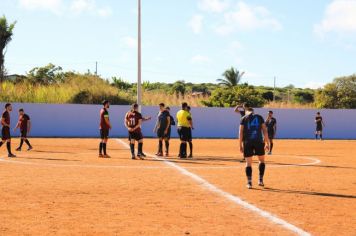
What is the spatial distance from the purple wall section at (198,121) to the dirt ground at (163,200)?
72.6ft

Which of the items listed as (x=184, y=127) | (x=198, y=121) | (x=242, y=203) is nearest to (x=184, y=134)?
(x=184, y=127)

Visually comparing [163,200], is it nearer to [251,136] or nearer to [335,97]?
[251,136]

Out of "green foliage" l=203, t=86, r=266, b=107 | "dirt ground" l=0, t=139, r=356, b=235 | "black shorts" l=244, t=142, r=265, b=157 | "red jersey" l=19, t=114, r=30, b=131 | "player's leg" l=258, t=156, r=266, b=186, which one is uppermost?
"green foliage" l=203, t=86, r=266, b=107

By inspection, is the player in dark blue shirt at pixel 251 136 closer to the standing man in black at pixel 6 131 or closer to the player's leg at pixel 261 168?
the player's leg at pixel 261 168

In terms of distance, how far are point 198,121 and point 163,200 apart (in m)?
31.2

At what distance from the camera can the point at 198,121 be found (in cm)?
4106

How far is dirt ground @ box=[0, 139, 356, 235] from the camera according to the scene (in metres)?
7.59

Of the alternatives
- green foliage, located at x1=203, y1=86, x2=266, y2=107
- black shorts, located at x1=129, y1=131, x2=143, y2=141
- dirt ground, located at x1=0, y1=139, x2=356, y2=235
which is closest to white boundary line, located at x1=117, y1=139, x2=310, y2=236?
dirt ground, located at x1=0, y1=139, x2=356, y2=235

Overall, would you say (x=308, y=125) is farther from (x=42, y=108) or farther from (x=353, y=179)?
Result: (x=353, y=179)

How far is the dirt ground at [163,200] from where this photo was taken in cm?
759

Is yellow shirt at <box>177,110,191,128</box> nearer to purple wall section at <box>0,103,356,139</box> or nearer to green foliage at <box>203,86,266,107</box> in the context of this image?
purple wall section at <box>0,103,356,139</box>

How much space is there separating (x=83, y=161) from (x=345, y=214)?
34.4 feet

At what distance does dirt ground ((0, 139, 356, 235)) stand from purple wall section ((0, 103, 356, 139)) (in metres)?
22.1

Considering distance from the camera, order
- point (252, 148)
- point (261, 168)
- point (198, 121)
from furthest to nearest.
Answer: point (198, 121)
point (261, 168)
point (252, 148)
